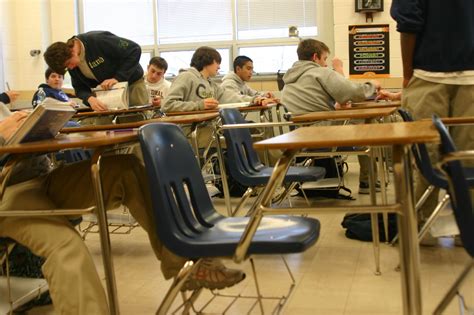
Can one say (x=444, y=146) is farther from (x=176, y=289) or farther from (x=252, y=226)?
(x=176, y=289)

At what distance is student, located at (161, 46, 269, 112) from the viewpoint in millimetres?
3859

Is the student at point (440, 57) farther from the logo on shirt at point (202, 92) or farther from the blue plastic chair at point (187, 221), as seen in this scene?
the logo on shirt at point (202, 92)

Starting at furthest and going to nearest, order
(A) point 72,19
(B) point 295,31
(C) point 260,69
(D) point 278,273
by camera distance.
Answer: (A) point 72,19 < (C) point 260,69 < (B) point 295,31 < (D) point 278,273

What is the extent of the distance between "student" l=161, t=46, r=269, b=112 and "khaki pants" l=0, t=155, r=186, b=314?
6.84ft

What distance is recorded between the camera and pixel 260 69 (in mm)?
6488

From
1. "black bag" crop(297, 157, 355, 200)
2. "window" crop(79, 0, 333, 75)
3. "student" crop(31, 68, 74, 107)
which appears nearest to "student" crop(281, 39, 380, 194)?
"black bag" crop(297, 157, 355, 200)

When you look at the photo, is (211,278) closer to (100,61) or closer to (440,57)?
(440,57)

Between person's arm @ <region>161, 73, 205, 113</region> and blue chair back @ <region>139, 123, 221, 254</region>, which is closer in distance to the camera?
blue chair back @ <region>139, 123, 221, 254</region>

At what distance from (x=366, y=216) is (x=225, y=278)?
161cm

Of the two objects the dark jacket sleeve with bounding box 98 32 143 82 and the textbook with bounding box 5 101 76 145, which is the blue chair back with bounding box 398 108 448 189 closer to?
the textbook with bounding box 5 101 76 145

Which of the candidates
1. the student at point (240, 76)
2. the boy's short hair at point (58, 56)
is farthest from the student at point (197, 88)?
the boy's short hair at point (58, 56)

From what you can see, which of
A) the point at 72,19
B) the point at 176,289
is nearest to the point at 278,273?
the point at 176,289

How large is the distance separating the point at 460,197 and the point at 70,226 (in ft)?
3.40

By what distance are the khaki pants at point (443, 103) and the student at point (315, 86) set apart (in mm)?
928
